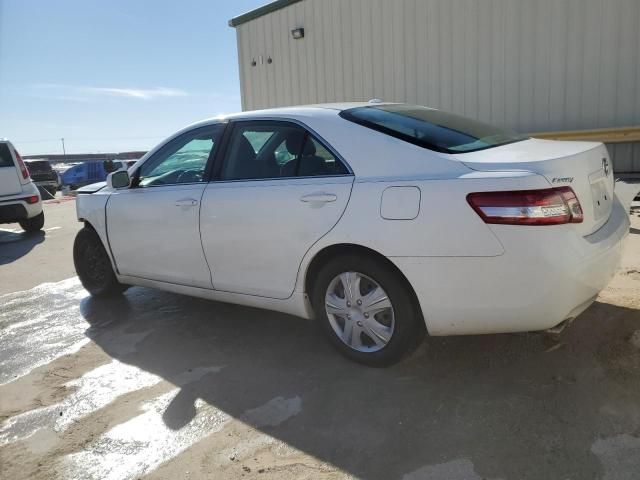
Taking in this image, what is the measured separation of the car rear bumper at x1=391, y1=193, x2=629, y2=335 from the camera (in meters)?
2.49

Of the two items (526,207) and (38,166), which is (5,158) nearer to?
(526,207)

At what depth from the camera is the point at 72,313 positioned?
470 centimetres

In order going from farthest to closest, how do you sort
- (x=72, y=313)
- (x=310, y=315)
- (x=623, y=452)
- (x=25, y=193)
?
(x=25, y=193) < (x=72, y=313) < (x=310, y=315) < (x=623, y=452)

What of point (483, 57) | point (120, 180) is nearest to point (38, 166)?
point (483, 57)

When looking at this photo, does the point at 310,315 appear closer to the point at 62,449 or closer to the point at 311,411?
the point at 311,411

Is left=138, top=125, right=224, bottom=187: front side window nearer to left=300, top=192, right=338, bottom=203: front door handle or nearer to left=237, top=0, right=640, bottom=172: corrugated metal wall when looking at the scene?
left=300, top=192, right=338, bottom=203: front door handle

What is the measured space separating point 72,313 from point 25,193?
17.6 ft

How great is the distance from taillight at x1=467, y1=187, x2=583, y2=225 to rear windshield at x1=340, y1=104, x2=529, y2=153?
453mm

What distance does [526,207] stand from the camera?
2.49 metres

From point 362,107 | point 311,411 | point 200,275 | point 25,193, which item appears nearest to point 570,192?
point 362,107

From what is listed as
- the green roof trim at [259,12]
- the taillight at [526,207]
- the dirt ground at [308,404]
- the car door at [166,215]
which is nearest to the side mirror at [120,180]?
the car door at [166,215]

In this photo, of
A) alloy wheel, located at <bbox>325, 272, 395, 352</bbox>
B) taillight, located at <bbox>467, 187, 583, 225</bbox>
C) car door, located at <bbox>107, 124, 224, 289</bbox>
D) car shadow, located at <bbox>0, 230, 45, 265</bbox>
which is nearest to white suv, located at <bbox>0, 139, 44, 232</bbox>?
car shadow, located at <bbox>0, 230, 45, 265</bbox>

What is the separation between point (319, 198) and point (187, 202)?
1.14 m

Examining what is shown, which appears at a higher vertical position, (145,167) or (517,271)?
(145,167)
